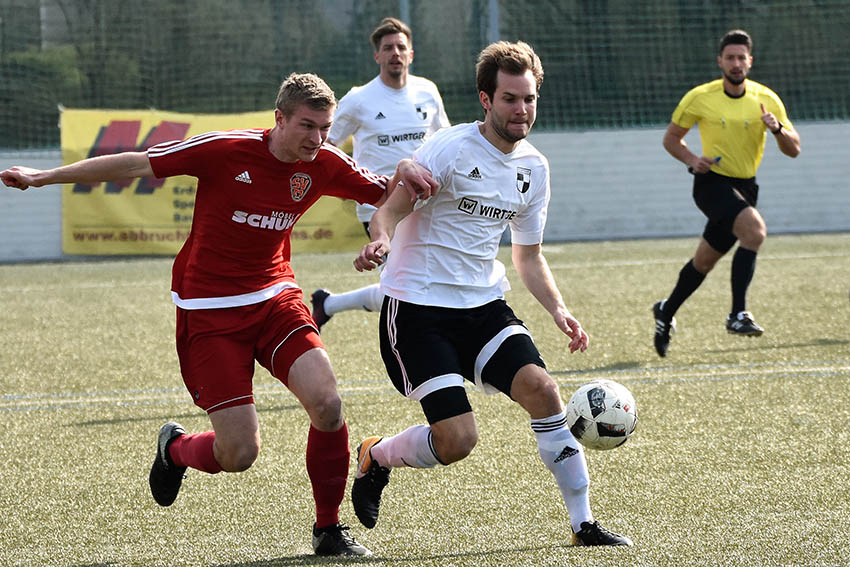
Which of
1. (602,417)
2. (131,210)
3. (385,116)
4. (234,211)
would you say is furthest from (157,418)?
(131,210)

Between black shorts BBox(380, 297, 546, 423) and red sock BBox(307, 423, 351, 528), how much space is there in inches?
12.0

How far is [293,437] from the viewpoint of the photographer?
580cm

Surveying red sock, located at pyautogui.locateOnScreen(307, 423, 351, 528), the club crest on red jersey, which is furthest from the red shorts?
the club crest on red jersey

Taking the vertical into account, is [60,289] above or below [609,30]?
below

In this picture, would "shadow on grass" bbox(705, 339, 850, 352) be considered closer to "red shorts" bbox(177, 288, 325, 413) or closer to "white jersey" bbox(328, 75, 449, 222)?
"white jersey" bbox(328, 75, 449, 222)

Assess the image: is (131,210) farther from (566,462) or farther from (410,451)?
(566,462)

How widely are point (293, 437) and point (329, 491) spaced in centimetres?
178

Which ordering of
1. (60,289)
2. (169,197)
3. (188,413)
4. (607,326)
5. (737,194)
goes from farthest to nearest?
(169,197) → (60,289) → (607,326) → (737,194) → (188,413)

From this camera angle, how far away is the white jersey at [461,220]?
13.9 feet

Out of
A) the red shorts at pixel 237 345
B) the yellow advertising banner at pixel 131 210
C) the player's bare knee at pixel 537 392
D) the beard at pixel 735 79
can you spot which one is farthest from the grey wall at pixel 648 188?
the player's bare knee at pixel 537 392

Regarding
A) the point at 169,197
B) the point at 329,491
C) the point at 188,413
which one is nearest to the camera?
the point at 329,491

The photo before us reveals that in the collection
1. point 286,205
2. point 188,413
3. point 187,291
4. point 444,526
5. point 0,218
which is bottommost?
point 0,218

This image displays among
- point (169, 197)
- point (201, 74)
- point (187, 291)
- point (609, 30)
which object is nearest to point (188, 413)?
point (187, 291)

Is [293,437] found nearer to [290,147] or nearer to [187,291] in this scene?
[187,291]
